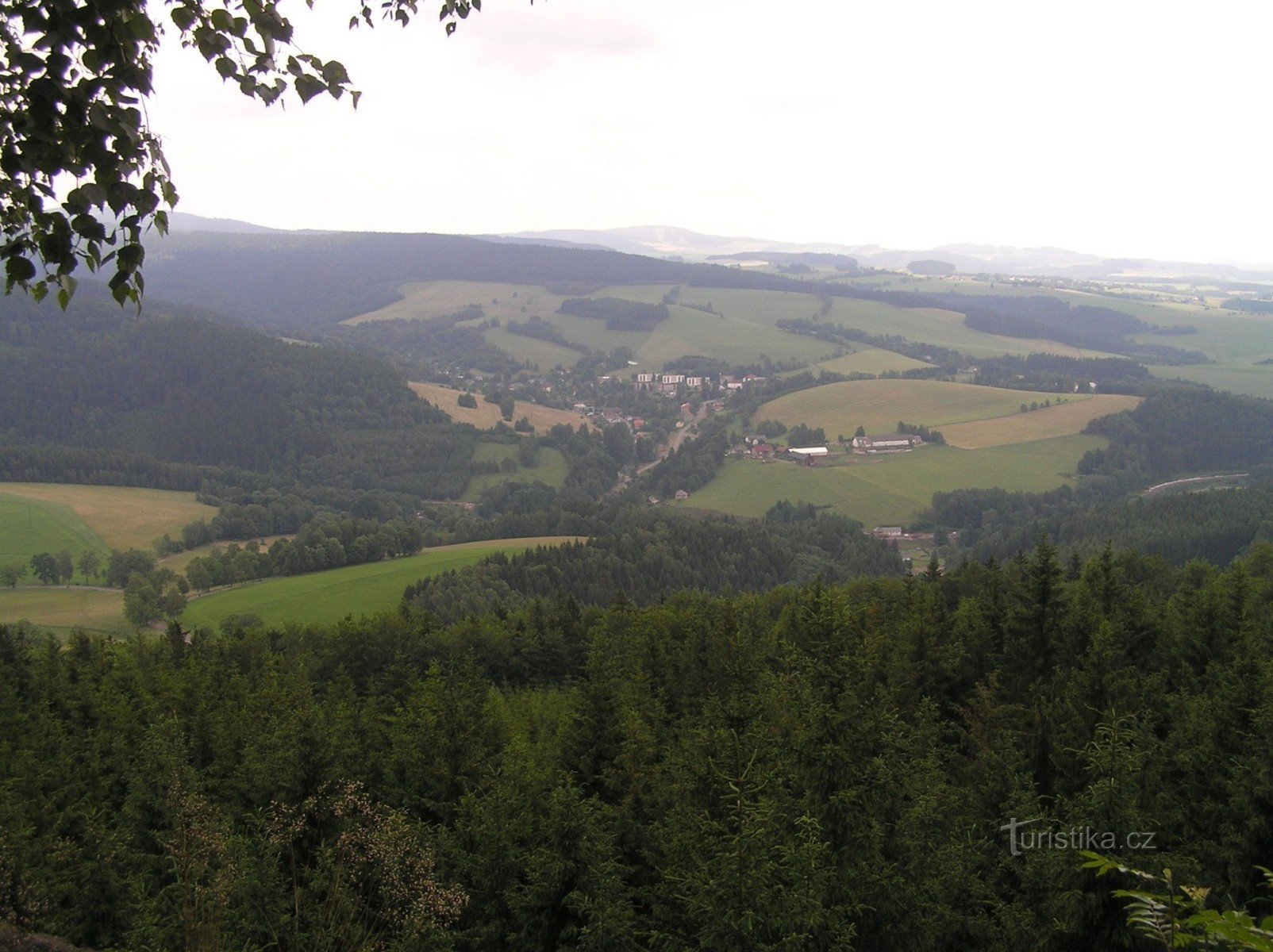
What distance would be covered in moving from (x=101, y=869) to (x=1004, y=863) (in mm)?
17766

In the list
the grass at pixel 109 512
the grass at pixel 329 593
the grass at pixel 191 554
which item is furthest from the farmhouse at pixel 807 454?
the grass at pixel 109 512

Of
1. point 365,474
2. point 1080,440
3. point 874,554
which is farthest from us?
point 365,474

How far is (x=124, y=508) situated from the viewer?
10162 centimetres

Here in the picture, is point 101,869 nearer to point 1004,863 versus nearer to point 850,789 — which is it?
point 850,789

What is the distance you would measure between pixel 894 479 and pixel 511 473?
198 ft

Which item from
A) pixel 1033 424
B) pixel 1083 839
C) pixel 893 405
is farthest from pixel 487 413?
pixel 1083 839

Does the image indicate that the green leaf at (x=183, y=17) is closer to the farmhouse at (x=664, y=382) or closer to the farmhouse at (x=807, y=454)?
the farmhouse at (x=807, y=454)

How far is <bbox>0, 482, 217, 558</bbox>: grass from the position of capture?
89688 mm

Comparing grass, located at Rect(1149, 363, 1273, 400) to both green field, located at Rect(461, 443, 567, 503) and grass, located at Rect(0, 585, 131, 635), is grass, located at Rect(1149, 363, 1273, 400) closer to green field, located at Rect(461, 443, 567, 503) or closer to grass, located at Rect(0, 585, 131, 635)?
green field, located at Rect(461, 443, 567, 503)

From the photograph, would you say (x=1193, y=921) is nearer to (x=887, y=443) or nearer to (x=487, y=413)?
(x=887, y=443)

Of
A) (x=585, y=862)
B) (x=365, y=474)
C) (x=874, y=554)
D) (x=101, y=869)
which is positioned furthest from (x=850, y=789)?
(x=365, y=474)

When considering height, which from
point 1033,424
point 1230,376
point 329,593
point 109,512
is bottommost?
point 329,593

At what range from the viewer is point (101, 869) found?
1616cm

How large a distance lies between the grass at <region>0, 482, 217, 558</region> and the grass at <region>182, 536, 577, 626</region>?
77.6 feet
